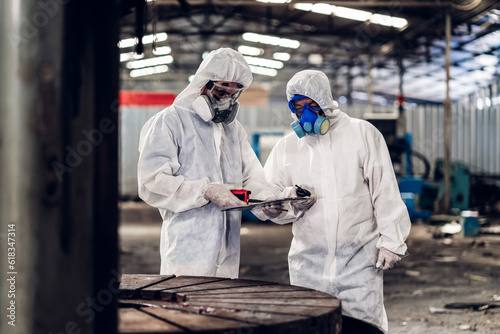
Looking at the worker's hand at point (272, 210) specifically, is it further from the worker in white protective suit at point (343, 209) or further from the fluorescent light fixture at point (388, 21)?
the fluorescent light fixture at point (388, 21)

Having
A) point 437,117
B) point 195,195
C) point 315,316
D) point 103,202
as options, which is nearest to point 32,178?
point 103,202

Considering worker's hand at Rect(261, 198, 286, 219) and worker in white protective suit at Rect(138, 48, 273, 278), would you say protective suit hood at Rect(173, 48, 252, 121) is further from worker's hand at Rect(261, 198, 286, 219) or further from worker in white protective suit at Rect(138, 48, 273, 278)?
worker's hand at Rect(261, 198, 286, 219)

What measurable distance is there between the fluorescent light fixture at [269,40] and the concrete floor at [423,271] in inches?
213

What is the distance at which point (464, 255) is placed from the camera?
6.62 m

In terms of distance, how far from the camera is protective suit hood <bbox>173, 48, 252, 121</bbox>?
228 cm

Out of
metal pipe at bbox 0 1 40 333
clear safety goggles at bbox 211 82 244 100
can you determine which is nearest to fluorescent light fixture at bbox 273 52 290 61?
clear safety goggles at bbox 211 82 244 100

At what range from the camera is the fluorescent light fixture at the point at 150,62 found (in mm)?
14953

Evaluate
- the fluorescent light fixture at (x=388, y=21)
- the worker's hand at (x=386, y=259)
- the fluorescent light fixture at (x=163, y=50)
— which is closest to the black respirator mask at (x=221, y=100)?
the worker's hand at (x=386, y=259)

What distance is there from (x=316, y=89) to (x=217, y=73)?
1.51 feet

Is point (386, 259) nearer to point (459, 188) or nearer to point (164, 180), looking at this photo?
point (164, 180)

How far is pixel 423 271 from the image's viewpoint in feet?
18.8

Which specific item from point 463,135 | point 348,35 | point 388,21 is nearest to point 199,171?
point 388,21

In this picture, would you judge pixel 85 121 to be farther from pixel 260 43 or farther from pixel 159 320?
pixel 260 43

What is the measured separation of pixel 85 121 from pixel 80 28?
0.20 m
